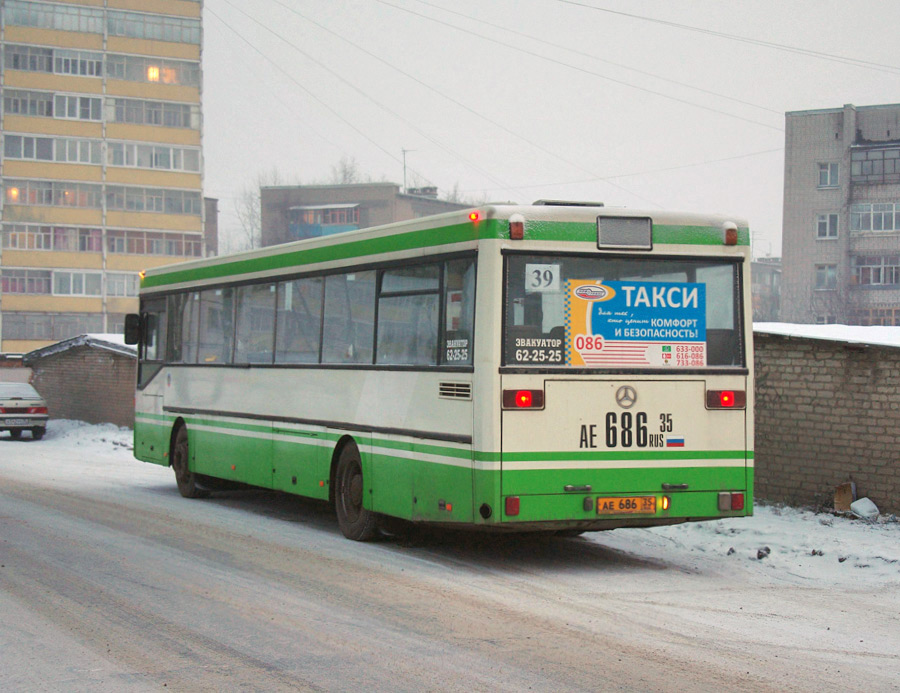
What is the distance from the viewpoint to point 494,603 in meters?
9.08

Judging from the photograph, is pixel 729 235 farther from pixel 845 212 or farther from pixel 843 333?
pixel 845 212

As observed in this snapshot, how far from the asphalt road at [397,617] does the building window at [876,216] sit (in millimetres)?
70157

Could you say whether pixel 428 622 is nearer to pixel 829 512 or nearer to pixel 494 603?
pixel 494 603

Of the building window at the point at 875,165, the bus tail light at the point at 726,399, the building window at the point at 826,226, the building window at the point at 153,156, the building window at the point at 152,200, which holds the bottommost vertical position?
the bus tail light at the point at 726,399

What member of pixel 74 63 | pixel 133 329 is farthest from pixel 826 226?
pixel 133 329

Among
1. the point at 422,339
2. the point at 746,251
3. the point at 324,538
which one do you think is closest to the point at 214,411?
the point at 324,538

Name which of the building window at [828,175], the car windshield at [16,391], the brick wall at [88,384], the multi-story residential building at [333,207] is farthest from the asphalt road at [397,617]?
the multi-story residential building at [333,207]

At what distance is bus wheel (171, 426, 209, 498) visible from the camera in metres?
17.2

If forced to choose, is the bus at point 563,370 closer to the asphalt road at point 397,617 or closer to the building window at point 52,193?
the asphalt road at point 397,617

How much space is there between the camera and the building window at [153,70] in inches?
3440

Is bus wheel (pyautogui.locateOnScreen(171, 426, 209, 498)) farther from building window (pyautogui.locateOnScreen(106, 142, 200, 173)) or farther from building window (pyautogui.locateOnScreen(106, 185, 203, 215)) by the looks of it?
building window (pyautogui.locateOnScreen(106, 142, 200, 173))

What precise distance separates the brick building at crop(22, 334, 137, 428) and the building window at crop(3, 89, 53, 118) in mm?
52962

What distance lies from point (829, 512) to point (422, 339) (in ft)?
18.5

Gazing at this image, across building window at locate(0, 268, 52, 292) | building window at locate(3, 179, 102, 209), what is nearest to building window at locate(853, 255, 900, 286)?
building window at locate(3, 179, 102, 209)
